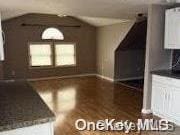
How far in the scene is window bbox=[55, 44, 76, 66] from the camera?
807cm

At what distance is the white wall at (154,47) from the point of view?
3.85 meters

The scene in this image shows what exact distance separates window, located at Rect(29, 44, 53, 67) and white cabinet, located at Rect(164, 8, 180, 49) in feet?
16.9

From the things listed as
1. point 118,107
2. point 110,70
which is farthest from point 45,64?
point 118,107

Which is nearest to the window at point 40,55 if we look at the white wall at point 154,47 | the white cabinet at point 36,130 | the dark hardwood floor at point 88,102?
the dark hardwood floor at point 88,102

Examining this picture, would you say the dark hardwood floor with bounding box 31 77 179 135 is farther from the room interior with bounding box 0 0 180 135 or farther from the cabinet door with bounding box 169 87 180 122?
the cabinet door with bounding box 169 87 180 122

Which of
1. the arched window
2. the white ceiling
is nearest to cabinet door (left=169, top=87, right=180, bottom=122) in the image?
the white ceiling

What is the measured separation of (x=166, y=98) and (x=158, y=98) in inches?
7.9

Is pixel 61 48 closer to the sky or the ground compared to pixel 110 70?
closer to the sky

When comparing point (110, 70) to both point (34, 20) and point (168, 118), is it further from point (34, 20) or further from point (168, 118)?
point (168, 118)

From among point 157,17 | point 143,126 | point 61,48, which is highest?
point 157,17

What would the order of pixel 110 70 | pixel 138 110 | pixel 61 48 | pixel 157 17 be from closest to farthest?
pixel 157 17, pixel 138 110, pixel 110 70, pixel 61 48

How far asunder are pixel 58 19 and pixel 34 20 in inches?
36.8

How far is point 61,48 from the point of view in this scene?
8117mm

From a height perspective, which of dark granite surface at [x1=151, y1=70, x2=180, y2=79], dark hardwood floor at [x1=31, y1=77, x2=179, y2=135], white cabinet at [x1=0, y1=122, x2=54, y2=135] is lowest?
dark hardwood floor at [x1=31, y1=77, x2=179, y2=135]
